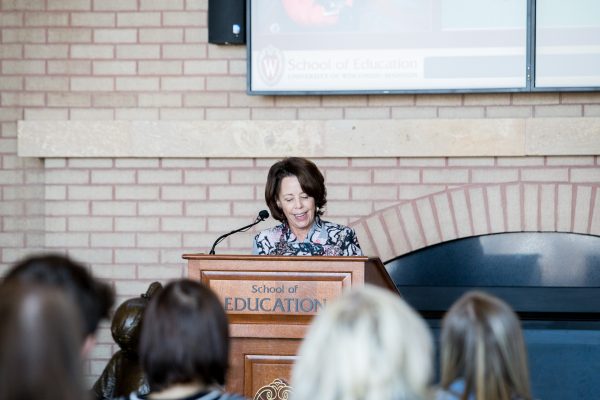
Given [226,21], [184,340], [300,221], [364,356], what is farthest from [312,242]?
[364,356]

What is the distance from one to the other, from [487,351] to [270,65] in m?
3.33

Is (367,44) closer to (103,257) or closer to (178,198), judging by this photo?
(178,198)

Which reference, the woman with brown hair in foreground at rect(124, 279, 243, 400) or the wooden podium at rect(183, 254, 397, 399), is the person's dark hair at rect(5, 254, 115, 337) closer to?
the woman with brown hair in foreground at rect(124, 279, 243, 400)

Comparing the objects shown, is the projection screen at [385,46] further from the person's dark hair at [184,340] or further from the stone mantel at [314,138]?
the person's dark hair at [184,340]

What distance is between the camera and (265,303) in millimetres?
3486

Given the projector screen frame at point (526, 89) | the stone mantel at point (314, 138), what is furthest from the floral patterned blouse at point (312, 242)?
the projector screen frame at point (526, 89)

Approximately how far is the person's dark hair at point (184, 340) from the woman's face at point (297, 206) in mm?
2165

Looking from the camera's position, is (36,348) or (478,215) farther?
(478,215)

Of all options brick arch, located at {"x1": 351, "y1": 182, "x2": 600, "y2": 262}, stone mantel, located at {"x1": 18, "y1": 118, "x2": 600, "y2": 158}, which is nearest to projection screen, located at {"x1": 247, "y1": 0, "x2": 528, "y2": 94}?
stone mantel, located at {"x1": 18, "y1": 118, "x2": 600, "y2": 158}

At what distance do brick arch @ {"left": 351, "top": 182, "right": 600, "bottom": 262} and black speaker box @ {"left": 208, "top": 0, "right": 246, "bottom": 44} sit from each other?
3.93 feet

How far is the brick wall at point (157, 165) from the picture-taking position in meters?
5.12

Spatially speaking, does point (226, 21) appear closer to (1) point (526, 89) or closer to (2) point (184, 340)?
(1) point (526, 89)

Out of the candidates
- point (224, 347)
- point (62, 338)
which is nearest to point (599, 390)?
point (224, 347)

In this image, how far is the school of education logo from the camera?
203 inches
